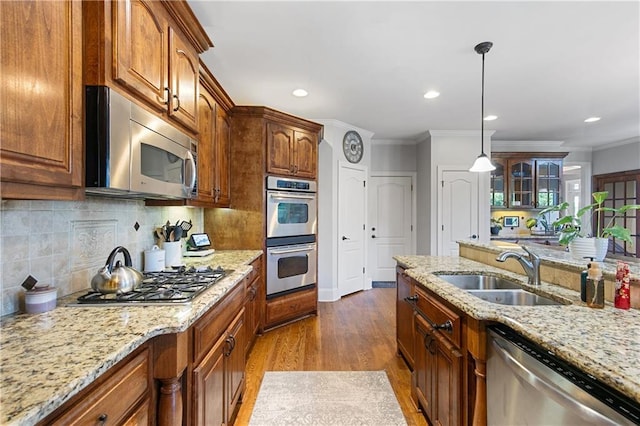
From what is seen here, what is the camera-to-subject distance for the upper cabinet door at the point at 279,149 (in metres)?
3.38

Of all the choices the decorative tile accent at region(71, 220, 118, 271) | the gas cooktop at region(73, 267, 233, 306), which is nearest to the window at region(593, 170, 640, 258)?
the gas cooktop at region(73, 267, 233, 306)

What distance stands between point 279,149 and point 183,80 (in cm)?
167

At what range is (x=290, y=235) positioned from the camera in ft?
11.6

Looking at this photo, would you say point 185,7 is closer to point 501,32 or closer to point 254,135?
point 254,135

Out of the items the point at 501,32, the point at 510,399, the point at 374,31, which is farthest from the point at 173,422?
the point at 501,32

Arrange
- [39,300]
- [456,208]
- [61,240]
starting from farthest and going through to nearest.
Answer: [456,208], [61,240], [39,300]

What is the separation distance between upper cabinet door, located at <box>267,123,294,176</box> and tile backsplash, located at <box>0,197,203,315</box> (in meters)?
1.56

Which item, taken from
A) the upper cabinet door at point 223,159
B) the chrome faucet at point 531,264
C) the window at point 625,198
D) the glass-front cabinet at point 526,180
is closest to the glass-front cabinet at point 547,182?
the glass-front cabinet at point 526,180

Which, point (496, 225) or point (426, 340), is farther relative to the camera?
point (496, 225)

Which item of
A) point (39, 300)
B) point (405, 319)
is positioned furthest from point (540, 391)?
point (39, 300)

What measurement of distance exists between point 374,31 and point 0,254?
239cm

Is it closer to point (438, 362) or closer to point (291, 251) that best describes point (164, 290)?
point (438, 362)

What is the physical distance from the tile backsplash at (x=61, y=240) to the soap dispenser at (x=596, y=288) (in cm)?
232

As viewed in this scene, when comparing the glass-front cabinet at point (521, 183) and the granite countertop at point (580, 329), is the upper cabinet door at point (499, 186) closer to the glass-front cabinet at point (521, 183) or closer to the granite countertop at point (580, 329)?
the glass-front cabinet at point (521, 183)
